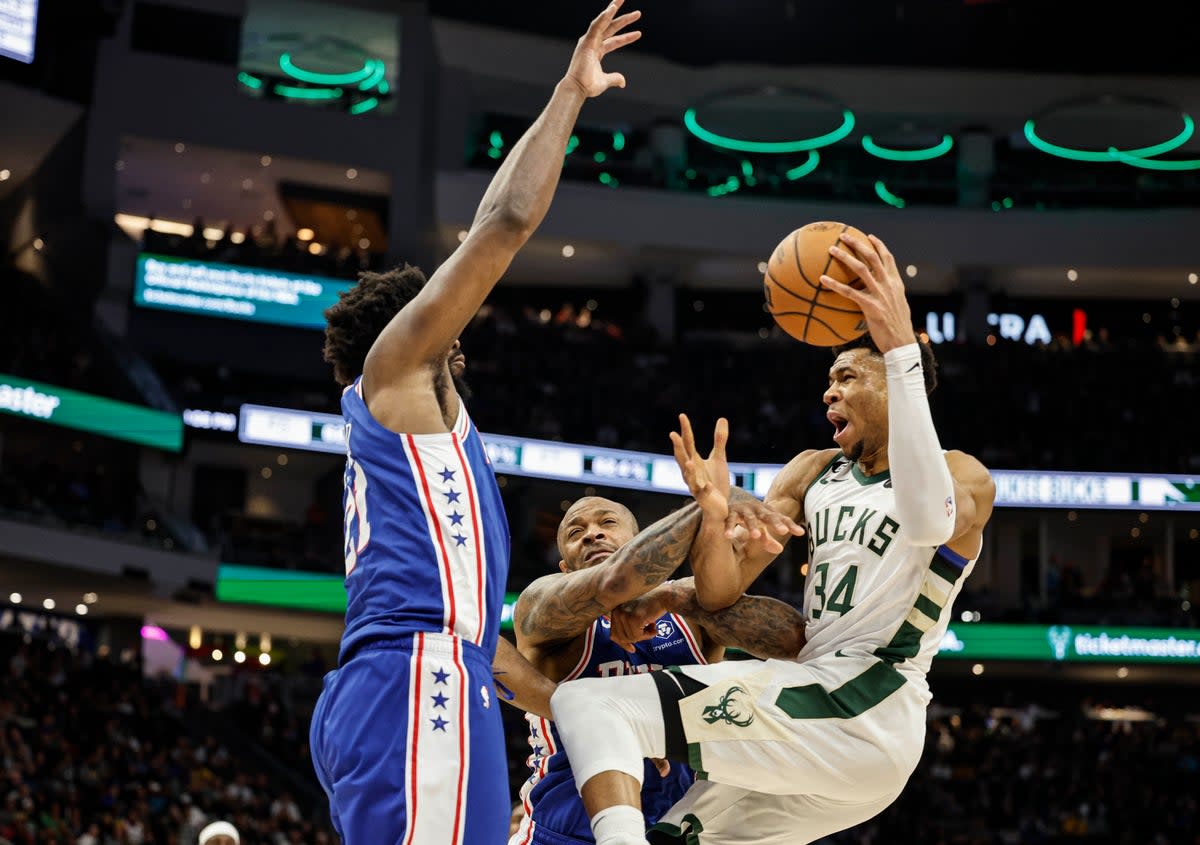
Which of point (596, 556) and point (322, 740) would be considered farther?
point (596, 556)

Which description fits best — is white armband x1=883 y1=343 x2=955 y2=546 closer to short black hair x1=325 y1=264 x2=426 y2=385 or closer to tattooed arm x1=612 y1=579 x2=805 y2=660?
tattooed arm x1=612 y1=579 x2=805 y2=660

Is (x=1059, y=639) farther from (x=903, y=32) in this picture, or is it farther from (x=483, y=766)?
(x=483, y=766)

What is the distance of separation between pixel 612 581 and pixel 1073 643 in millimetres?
30395

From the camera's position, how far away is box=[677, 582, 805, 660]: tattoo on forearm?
5.68m

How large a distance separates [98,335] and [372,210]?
10.0 meters

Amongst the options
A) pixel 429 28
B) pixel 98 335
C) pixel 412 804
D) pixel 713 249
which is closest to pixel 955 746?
pixel 713 249

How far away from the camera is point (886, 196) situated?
4044 cm

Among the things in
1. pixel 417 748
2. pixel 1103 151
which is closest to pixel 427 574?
pixel 417 748

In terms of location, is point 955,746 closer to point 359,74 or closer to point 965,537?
point 359,74

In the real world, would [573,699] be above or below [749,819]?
above

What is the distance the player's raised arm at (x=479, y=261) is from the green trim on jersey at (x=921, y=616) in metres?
2.07

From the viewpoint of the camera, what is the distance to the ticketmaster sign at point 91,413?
93.0ft

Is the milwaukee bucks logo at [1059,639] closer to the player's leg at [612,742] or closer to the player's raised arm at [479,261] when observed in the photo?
the player's leg at [612,742]

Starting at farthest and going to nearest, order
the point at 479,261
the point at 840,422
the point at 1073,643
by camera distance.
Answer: the point at 1073,643
the point at 840,422
the point at 479,261
